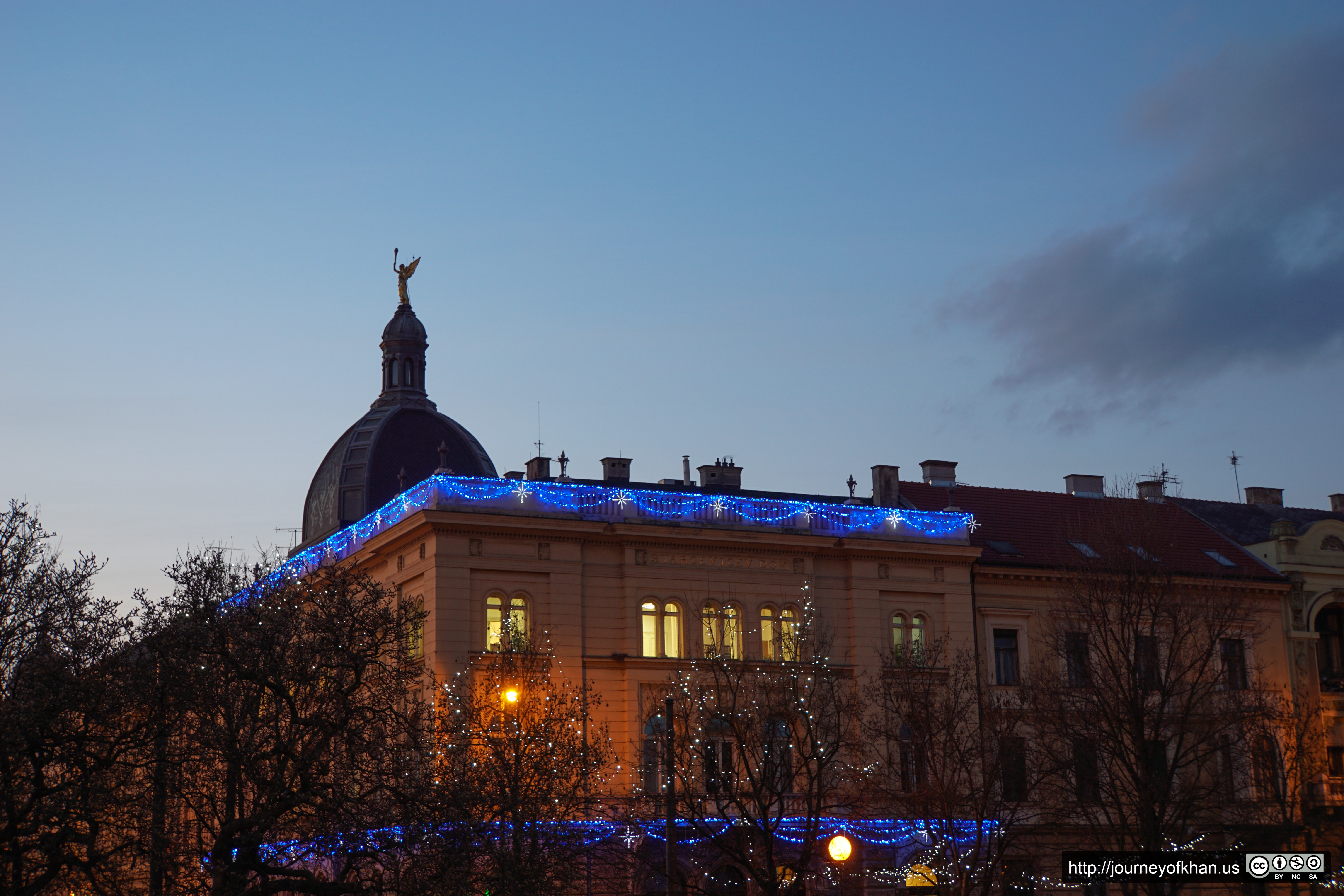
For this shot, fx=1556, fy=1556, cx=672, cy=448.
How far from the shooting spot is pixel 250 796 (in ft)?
120

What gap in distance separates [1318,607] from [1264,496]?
1146 cm

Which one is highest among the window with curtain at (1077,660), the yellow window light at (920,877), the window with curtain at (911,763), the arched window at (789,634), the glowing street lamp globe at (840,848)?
the arched window at (789,634)

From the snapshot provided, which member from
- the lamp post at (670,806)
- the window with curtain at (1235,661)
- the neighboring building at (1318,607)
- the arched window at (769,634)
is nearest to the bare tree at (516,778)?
the lamp post at (670,806)

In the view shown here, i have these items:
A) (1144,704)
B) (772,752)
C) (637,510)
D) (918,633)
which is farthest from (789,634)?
(1144,704)

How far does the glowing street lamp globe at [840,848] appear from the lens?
47375 millimetres

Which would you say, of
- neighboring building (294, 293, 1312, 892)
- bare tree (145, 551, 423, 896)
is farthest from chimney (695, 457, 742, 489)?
bare tree (145, 551, 423, 896)

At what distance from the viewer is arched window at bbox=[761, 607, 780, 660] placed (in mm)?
51031

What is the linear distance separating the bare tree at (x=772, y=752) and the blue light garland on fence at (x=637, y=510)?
3455 millimetres

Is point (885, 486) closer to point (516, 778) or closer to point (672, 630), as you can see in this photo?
point (672, 630)

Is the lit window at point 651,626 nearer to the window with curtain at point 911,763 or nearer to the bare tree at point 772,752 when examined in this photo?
the bare tree at point 772,752

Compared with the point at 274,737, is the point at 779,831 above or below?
below

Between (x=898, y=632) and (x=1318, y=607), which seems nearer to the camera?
(x=898, y=632)

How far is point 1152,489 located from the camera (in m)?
68.3

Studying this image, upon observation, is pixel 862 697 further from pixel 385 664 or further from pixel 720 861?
pixel 385 664
